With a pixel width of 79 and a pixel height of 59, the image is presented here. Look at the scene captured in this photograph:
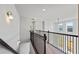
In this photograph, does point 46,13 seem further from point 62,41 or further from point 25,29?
point 62,41

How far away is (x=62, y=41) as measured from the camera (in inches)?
112

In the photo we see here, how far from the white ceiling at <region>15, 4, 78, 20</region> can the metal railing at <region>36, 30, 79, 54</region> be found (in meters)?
0.40

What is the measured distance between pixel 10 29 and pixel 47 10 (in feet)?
3.28

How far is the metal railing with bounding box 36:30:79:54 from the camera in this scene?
2.53 metres

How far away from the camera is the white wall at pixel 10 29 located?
97.0 inches

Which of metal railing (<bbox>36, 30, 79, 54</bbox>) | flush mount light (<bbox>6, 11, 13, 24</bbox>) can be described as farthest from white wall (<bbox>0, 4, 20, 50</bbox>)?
metal railing (<bbox>36, 30, 79, 54</bbox>)

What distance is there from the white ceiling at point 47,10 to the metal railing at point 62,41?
405 millimetres

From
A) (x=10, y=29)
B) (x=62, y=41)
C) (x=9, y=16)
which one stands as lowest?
(x=62, y=41)

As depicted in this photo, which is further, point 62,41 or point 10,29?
point 62,41

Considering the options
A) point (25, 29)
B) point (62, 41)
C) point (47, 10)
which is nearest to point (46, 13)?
point (47, 10)

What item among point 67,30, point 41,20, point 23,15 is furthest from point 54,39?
point 23,15

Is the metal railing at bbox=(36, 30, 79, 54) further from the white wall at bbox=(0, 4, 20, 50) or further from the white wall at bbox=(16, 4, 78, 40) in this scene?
the white wall at bbox=(0, 4, 20, 50)

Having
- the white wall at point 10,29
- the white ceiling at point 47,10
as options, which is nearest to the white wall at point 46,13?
the white ceiling at point 47,10

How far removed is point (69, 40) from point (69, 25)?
381 millimetres
